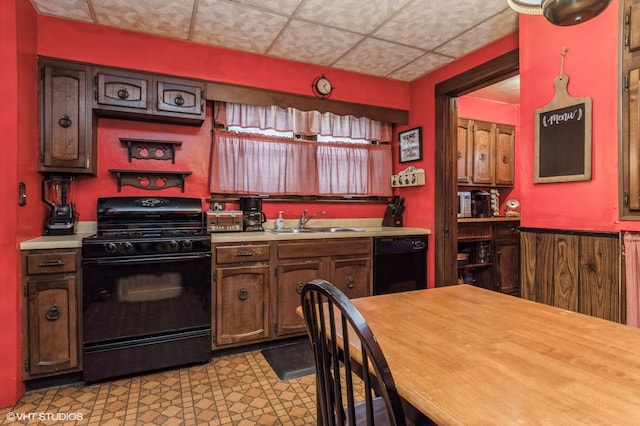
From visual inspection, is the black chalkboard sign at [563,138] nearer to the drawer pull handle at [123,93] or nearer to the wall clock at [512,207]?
the wall clock at [512,207]

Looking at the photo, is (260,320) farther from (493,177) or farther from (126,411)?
(493,177)

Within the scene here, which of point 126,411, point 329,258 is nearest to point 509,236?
point 329,258

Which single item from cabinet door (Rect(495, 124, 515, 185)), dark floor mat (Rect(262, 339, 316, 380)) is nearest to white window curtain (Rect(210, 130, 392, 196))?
dark floor mat (Rect(262, 339, 316, 380))

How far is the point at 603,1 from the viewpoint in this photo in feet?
3.34

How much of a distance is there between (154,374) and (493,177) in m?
4.27

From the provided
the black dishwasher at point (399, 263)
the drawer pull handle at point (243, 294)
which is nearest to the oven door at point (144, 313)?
the drawer pull handle at point (243, 294)

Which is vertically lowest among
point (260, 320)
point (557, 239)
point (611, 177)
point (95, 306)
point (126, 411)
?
point (126, 411)

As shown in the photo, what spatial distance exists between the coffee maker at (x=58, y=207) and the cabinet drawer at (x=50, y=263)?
18.2 inches

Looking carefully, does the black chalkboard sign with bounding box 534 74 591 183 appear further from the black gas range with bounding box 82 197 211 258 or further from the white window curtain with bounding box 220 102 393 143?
the black gas range with bounding box 82 197 211 258

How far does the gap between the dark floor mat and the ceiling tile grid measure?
8.18 ft

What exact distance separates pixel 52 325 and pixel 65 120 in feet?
4.55

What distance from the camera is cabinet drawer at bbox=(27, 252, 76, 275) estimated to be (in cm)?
A: 214

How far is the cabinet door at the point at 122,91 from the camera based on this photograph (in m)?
2.57

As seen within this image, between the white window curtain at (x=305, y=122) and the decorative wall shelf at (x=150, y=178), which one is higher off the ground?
the white window curtain at (x=305, y=122)
